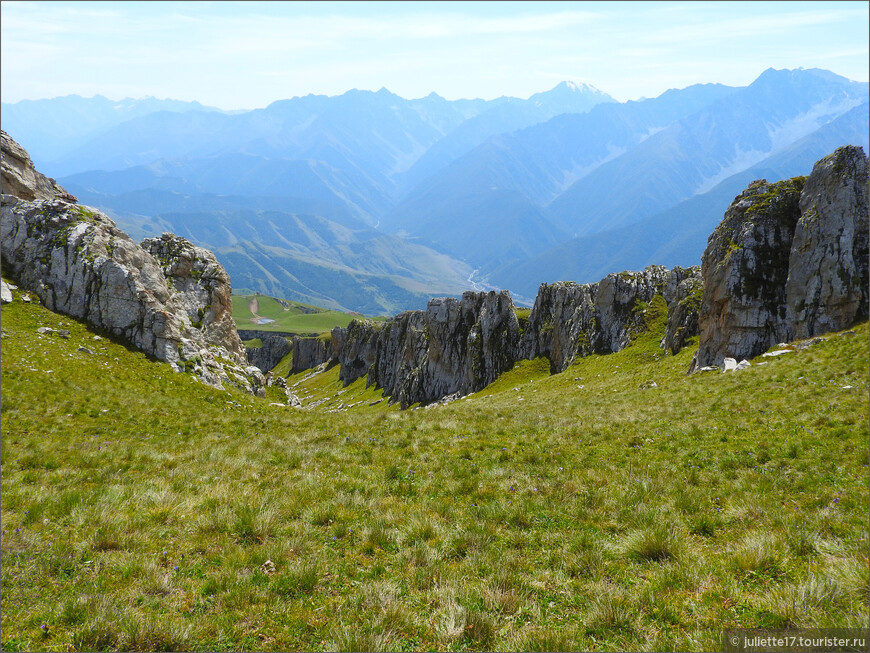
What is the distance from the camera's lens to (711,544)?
8.98 metres

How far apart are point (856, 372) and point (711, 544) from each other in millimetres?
22348

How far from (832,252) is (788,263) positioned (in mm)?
3836

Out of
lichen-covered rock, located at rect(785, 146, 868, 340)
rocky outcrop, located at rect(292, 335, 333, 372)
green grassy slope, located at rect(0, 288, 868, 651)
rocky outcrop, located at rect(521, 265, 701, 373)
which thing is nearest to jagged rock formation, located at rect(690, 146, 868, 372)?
lichen-covered rock, located at rect(785, 146, 868, 340)

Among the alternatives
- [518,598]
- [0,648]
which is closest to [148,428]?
[0,648]

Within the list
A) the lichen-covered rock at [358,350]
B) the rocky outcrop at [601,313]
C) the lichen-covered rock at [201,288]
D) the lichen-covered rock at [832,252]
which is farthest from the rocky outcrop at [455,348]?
the lichen-covered rock at [832,252]

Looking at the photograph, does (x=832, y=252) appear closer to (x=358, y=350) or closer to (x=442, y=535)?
(x=442, y=535)

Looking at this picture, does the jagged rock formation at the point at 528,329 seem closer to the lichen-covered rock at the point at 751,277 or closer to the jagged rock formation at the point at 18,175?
the lichen-covered rock at the point at 751,277

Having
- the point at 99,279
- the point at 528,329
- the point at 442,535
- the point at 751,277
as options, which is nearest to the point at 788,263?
the point at 751,277

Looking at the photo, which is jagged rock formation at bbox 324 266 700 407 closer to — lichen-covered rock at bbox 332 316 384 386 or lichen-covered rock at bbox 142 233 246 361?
lichen-covered rock at bbox 332 316 384 386

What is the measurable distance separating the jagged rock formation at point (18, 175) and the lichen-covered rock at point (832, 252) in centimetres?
7373

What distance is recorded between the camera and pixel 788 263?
39.8m

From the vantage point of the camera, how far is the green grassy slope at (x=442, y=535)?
263 inches

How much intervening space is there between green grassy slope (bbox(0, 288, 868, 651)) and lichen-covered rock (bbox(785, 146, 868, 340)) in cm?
1960

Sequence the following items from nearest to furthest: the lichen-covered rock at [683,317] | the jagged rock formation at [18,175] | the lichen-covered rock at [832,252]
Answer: the lichen-covered rock at [832,252] → the jagged rock formation at [18,175] → the lichen-covered rock at [683,317]
